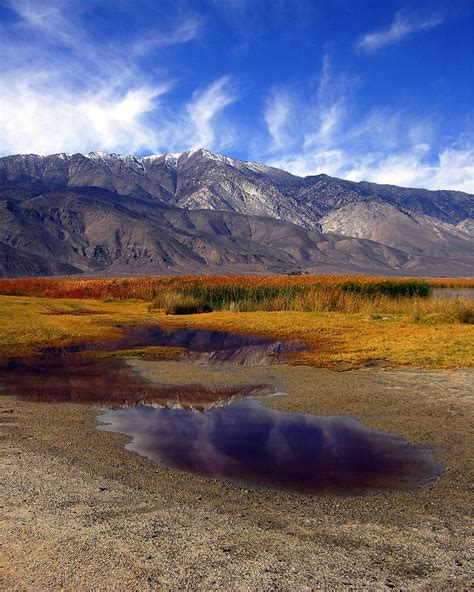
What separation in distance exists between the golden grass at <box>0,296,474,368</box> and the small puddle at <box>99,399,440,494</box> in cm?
681

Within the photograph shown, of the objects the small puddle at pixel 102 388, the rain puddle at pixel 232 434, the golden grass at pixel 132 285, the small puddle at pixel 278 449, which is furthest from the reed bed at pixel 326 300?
the small puddle at pixel 278 449

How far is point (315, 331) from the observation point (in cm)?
2592

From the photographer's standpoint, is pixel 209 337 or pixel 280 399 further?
pixel 209 337

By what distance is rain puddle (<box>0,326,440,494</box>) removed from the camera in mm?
7875

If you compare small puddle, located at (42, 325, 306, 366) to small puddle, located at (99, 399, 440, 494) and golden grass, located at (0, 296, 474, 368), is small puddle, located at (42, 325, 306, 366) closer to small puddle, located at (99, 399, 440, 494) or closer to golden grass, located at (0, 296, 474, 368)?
golden grass, located at (0, 296, 474, 368)

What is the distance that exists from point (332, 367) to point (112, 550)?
12173 millimetres

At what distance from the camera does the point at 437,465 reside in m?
8.30

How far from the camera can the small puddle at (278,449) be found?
304 inches

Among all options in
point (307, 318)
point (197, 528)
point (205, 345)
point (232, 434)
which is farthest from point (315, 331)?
point (197, 528)

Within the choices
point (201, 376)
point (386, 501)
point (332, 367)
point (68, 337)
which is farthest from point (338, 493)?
point (68, 337)

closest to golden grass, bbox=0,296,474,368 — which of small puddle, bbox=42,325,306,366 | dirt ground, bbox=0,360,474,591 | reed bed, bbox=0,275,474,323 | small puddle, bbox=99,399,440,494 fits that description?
small puddle, bbox=42,325,306,366

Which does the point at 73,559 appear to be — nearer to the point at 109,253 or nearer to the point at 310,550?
the point at 310,550

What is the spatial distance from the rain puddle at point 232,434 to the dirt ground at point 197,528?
43 centimetres

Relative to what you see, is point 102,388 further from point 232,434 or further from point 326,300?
point 326,300
